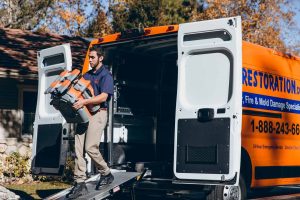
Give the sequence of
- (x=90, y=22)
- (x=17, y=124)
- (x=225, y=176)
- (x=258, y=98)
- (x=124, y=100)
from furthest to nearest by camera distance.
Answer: (x=90, y=22)
(x=17, y=124)
(x=124, y=100)
(x=258, y=98)
(x=225, y=176)

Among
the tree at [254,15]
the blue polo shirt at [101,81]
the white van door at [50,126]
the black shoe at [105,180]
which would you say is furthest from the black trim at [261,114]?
the tree at [254,15]

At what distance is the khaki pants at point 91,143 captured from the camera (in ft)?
28.3

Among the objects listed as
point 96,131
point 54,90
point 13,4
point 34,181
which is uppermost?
point 13,4

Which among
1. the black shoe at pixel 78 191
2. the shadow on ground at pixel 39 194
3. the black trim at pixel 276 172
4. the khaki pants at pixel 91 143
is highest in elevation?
the khaki pants at pixel 91 143

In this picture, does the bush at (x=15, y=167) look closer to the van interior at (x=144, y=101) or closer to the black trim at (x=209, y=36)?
the van interior at (x=144, y=101)

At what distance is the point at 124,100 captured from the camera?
33.6 ft

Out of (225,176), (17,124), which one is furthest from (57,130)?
(17,124)

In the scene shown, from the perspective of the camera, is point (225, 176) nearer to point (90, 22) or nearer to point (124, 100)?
point (124, 100)

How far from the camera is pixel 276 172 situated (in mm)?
9898

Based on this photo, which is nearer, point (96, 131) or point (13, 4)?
point (96, 131)

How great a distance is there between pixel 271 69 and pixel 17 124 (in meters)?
8.37

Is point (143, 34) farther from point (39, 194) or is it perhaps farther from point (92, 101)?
point (39, 194)

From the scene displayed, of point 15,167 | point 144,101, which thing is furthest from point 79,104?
point 15,167

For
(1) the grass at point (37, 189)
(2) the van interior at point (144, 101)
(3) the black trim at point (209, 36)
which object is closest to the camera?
(3) the black trim at point (209, 36)
